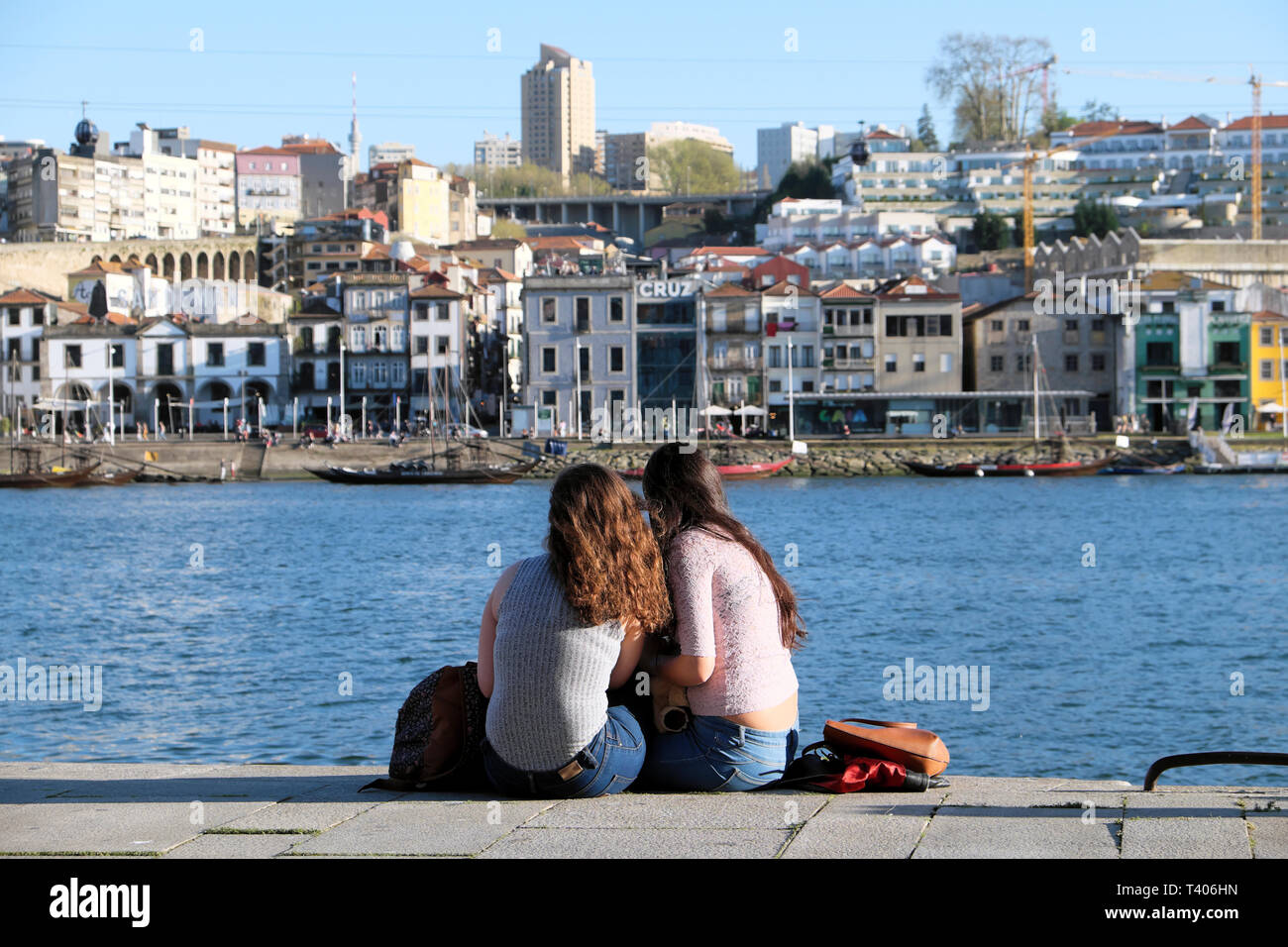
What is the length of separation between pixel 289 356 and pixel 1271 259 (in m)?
55.0

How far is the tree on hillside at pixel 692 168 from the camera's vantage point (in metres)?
170

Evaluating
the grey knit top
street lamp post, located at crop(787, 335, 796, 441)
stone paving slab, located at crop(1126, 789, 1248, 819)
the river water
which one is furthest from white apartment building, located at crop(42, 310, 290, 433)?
stone paving slab, located at crop(1126, 789, 1248, 819)

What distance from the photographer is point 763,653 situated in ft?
21.1

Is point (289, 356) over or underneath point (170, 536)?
over

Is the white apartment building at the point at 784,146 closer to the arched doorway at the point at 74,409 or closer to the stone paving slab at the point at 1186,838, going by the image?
the arched doorway at the point at 74,409

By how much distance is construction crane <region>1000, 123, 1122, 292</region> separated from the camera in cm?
10041

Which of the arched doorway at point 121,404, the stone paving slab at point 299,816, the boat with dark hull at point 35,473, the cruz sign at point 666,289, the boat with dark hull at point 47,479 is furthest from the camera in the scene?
the arched doorway at point 121,404

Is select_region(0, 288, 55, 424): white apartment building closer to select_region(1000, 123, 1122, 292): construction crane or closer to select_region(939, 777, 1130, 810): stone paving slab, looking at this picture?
select_region(1000, 123, 1122, 292): construction crane

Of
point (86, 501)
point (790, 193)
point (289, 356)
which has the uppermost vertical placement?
point (790, 193)

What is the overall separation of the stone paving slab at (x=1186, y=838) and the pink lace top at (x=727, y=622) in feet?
5.07

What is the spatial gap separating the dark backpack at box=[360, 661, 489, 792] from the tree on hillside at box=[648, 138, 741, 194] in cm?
16162

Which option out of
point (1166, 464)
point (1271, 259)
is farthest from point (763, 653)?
point (1271, 259)

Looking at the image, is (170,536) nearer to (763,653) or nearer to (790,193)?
(763,653)

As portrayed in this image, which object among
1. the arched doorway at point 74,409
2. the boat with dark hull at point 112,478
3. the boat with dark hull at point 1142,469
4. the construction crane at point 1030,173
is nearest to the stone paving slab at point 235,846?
the boat with dark hull at point 112,478
